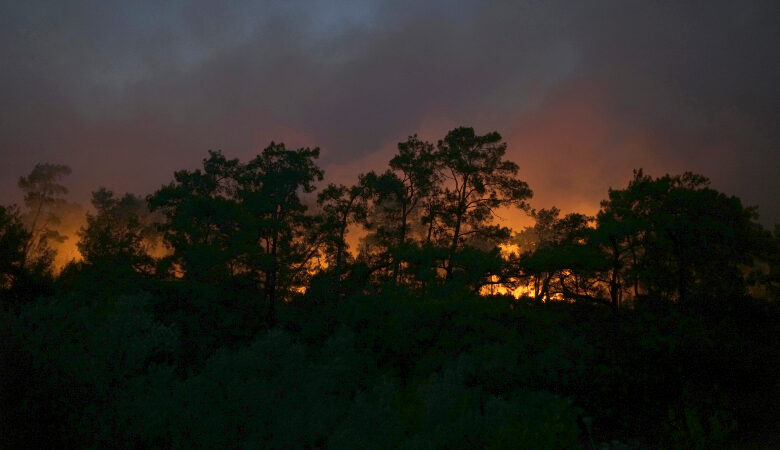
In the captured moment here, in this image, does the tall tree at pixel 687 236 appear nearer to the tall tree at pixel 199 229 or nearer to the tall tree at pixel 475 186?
the tall tree at pixel 475 186

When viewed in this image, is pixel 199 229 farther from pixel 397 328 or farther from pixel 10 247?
pixel 397 328

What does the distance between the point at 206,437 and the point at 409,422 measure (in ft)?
15.0

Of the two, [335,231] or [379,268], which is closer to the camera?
[379,268]

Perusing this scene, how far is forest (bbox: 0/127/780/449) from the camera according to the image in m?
8.35

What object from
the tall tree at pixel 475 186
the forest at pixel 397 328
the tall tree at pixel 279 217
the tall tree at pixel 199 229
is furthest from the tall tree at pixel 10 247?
the tall tree at pixel 475 186

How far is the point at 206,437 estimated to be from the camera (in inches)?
297

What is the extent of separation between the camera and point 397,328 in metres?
16.9

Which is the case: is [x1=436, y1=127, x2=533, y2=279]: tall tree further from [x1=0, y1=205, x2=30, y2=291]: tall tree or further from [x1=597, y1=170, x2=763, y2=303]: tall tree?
[x1=0, y1=205, x2=30, y2=291]: tall tree

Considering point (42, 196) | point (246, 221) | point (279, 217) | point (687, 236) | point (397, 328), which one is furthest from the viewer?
point (42, 196)

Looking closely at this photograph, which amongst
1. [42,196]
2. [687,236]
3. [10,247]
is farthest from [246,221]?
[42,196]

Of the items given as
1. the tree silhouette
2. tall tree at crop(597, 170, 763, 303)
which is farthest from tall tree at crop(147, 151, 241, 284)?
tall tree at crop(597, 170, 763, 303)

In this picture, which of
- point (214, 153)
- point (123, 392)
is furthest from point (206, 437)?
point (214, 153)

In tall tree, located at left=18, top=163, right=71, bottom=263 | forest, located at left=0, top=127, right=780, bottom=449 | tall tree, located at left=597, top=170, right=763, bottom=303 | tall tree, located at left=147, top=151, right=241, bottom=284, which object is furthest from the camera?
tall tree, located at left=18, top=163, right=71, bottom=263

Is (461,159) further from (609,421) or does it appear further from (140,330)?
(140,330)
